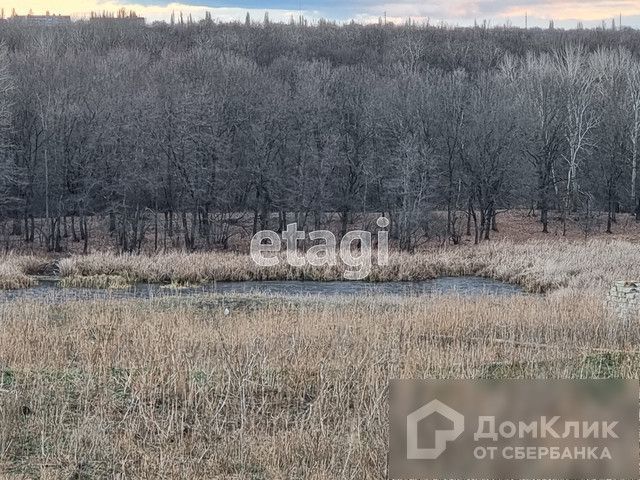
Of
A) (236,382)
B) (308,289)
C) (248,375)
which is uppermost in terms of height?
(248,375)

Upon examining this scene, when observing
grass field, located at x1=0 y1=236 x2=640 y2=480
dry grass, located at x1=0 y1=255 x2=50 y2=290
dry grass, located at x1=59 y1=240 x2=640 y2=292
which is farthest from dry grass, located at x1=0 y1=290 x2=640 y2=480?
dry grass, located at x1=59 y1=240 x2=640 y2=292

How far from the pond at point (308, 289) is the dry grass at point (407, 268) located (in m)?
0.66

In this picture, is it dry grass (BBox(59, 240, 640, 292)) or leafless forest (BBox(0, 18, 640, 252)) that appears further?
leafless forest (BBox(0, 18, 640, 252))

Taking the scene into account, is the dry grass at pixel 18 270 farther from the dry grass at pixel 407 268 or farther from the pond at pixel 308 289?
the dry grass at pixel 407 268

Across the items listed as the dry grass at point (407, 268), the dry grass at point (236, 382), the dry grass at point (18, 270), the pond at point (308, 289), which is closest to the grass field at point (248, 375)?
the dry grass at point (236, 382)

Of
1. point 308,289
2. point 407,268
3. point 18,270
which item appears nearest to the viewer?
point 308,289

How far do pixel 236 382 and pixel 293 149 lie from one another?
36822 mm

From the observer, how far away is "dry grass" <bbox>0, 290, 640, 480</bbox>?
644cm

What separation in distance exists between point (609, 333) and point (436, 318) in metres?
3.10

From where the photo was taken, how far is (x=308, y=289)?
86.9 ft

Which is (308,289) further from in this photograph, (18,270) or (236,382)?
(236,382)

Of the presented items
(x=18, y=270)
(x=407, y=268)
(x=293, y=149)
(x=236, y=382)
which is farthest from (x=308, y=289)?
(x=293, y=149)

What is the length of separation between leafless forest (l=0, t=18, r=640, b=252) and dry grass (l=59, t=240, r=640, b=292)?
769cm

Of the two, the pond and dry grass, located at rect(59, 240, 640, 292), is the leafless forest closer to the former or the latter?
dry grass, located at rect(59, 240, 640, 292)
